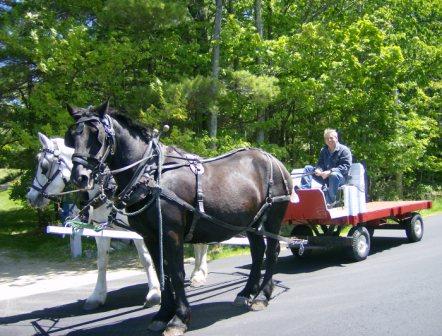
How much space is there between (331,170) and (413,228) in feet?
9.41

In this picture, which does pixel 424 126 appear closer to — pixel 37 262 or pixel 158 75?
pixel 158 75

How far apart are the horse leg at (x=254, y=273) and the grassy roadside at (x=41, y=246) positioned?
4.13 meters

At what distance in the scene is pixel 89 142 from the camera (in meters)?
4.76

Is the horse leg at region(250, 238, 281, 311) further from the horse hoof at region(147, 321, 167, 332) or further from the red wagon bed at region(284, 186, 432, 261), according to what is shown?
the horse hoof at region(147, 321, 167, 332)

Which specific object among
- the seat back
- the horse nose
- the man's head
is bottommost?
the seat back

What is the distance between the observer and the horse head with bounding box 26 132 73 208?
6.26 m

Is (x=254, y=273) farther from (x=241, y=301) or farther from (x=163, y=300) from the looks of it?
(x=163, y=300)

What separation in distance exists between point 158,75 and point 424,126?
10.4 m

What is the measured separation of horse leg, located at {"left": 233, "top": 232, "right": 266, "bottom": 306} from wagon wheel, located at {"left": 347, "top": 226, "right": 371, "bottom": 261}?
2427 mm

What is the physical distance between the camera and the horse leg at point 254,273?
5.99 meters

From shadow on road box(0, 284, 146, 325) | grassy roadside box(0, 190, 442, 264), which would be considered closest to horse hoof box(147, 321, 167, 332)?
shadow on road box(0, 284, 146, 325)

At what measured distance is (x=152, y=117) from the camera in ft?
32.7

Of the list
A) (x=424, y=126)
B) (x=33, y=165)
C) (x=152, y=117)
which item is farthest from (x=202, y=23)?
(x=424, y=126)

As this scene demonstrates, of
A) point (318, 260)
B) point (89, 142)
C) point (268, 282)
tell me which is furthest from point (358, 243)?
point (89, 142)
